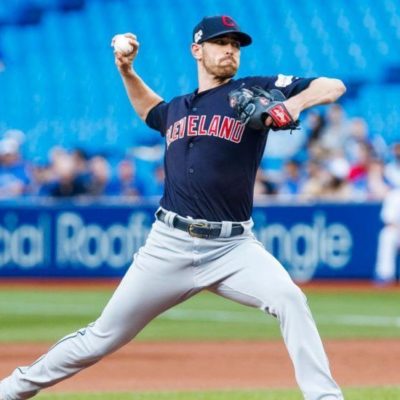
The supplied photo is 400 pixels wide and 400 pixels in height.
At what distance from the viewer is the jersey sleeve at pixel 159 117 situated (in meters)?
6.42

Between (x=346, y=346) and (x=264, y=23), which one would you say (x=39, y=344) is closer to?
(x=346, y=346)

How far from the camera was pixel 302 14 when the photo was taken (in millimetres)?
21781

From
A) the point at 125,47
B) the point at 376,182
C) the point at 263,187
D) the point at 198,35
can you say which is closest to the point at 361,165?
the point at 376,182

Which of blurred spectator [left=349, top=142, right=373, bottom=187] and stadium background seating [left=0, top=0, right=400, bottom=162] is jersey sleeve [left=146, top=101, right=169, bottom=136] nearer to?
blurred spectator [left=349, top=142, right=373, bottom=187]

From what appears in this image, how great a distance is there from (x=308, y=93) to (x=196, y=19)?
668 inches

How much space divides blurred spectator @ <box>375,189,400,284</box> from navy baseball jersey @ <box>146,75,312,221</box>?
1015 cm

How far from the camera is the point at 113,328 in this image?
5836 millimetres

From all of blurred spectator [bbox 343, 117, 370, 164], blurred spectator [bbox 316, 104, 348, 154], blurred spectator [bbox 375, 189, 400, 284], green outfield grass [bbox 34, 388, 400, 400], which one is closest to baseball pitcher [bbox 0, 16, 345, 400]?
green outfield grass [bbox 34, 388, 400, 400]

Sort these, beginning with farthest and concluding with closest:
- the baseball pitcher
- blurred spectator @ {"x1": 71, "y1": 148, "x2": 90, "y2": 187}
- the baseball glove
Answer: blurred spectator @ {"x1": 71, "y1": 148, "x2": 90, "y2": 187}, the baseball pitcher, the baseball glove

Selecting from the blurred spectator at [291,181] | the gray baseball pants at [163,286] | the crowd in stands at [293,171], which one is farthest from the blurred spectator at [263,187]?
the gray baseball pants at [163,286]

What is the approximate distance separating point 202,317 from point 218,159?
7702 millimetres

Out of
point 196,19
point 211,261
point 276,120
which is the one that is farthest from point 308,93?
point 196,19

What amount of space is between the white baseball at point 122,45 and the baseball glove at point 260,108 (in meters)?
0.81

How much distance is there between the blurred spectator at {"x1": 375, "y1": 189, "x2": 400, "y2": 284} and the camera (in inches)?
627
